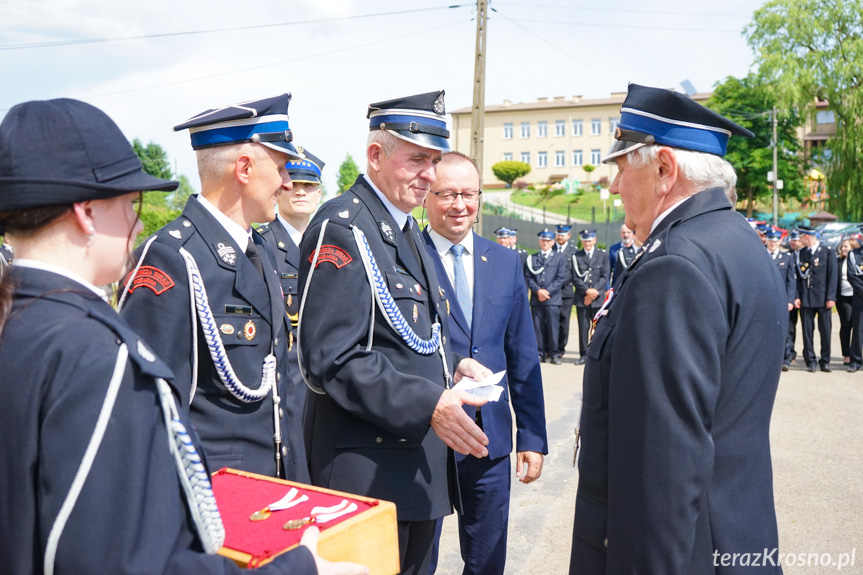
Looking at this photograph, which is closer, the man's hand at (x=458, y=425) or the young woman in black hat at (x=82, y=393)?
the young woman in black hat at (x=82, y=393)

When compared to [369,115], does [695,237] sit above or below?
below

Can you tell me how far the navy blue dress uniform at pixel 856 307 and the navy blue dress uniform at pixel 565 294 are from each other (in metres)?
4.72

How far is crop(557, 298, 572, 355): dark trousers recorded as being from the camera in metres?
13.5

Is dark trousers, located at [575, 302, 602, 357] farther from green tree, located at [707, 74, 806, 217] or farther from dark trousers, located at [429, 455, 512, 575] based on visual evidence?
green tree, located at [707, 74, 806, 217]

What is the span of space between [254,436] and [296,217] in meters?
3.58

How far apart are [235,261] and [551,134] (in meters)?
73.2

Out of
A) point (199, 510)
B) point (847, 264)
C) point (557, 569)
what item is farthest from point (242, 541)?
point (847, 264)

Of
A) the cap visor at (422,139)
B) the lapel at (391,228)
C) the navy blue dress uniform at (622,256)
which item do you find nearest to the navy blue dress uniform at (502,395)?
the lapel at (391,228)

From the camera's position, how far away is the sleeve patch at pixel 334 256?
2643mm

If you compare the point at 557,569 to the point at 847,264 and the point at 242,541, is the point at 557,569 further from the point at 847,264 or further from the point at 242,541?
the point at 847,264

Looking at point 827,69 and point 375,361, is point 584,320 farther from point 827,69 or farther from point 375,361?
point 827,69

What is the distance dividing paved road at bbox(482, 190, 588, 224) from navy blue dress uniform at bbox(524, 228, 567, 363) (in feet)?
84.6

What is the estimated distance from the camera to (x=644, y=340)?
1.95m

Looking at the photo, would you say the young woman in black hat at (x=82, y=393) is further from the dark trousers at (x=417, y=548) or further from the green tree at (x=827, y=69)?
the green tree at (x=827, y=69)
